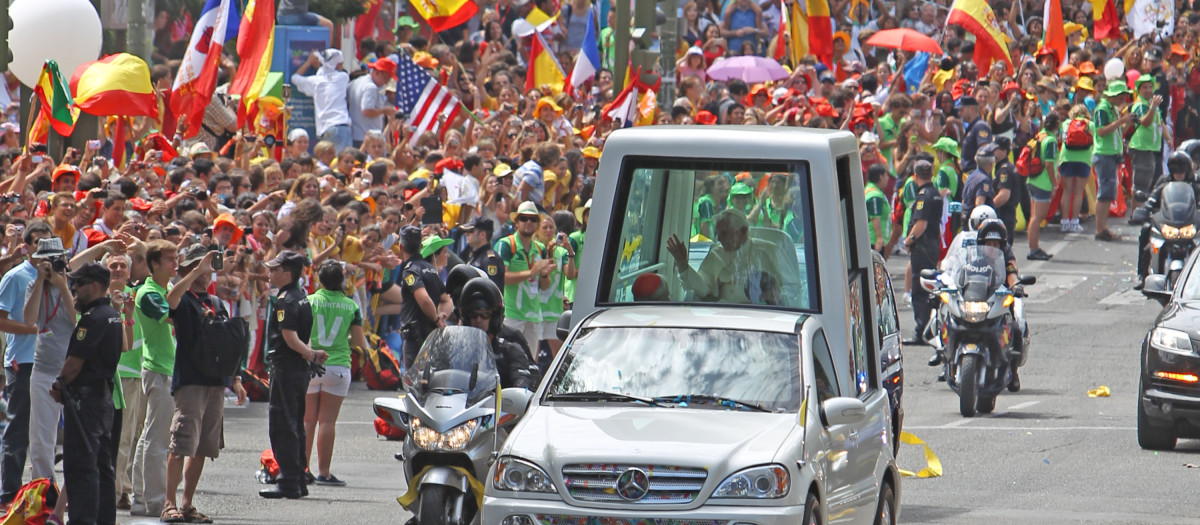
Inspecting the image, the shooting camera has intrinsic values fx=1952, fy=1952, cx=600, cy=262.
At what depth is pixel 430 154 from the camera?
21.5 meters

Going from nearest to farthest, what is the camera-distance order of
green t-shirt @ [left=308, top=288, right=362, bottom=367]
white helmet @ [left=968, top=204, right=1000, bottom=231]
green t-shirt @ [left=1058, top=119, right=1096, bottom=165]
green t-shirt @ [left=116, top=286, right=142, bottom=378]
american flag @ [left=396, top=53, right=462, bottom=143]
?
1. green t-shirt @ [left=116, top=286, right=142, bottom=378]
2. green t-shirt @ [left=308, top=288, right=362, bottom=367]
3. white helmet @ [left=968, top=204, right=1000, bottom=231]
4. american flag @ [left=396, top=53, right=462, bottom=143]
5. green t-shirt @ [left=1058, top=119, right=1096, bottom=165]

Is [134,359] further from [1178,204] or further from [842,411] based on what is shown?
[1178,204]

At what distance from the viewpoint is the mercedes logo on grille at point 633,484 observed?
9.15 m

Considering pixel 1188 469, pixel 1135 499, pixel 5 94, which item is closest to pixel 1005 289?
pixel 1188 469

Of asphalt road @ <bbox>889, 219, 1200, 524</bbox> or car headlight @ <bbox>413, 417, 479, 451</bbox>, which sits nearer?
car headlight @ <bbox>413, 417, 479, 451</bbox>

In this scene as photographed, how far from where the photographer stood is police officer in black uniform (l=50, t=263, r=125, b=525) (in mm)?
10859

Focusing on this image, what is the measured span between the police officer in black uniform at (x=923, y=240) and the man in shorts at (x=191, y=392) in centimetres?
1199

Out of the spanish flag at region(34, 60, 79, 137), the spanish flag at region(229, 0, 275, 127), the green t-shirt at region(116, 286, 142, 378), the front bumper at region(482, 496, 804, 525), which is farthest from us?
the spanish flag at region(229, 0, 275, 127)

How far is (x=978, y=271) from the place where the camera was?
18.3m

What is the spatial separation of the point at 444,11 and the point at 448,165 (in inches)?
144

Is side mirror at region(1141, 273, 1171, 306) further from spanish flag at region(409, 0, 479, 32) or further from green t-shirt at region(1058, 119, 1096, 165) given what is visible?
green t-shirt at region(1058, 119, 1096, 165)

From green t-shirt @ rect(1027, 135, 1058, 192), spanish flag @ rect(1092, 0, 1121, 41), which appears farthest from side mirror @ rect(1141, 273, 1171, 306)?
spanish flag @ rect(1092, 0, 1121, 41)

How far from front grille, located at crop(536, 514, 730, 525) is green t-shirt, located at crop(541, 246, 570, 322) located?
928cm

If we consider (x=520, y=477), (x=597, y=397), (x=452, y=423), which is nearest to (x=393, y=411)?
(x=452, y=423)
